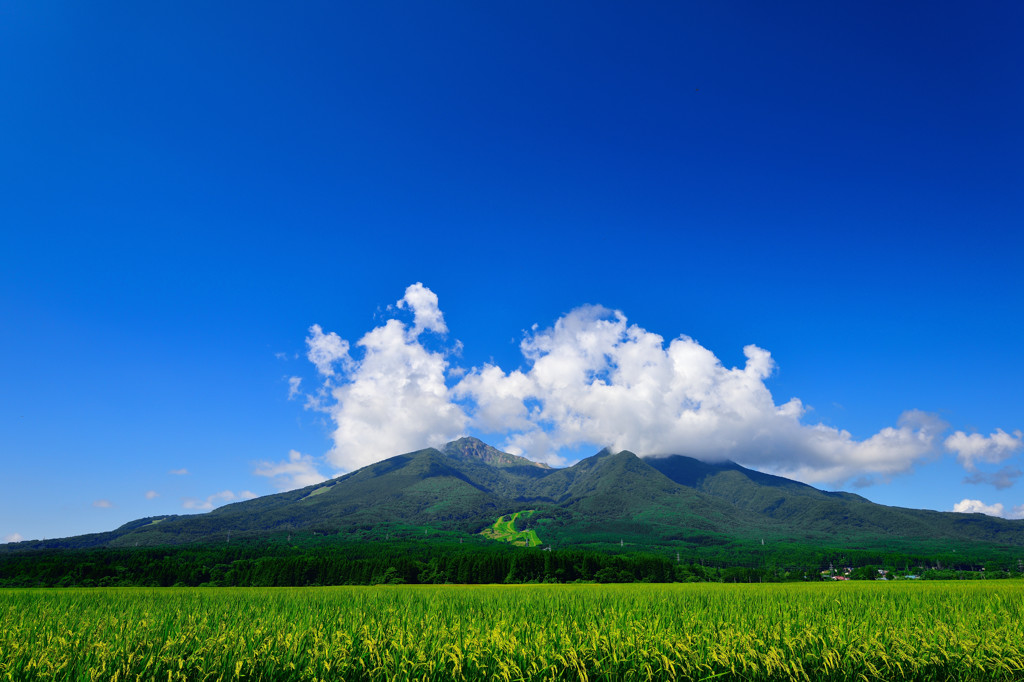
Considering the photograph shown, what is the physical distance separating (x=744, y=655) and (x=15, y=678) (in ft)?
40.5

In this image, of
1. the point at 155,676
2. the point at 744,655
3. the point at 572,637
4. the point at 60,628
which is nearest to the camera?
the point at 155,676

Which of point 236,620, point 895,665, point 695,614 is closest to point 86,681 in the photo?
point 236,620

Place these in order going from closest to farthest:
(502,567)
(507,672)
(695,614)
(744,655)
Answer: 1. (507,672)
2. (744,655)
3. (695,614)
4. (502,567)

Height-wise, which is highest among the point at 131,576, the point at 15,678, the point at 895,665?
the point at 15,678

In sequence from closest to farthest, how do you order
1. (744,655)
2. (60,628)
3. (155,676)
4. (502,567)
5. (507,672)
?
1. (507,672)
2. (155,676)
3. (744,655)
4. (60,628)
5. (502,567)

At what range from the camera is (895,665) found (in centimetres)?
929

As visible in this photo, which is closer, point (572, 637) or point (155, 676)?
point (155, 676)

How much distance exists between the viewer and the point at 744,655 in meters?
8.80

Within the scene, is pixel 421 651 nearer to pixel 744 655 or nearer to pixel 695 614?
pixel 744 655

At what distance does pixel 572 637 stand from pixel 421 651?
3.39 meters

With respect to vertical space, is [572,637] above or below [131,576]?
above

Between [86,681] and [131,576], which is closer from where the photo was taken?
[86,681]

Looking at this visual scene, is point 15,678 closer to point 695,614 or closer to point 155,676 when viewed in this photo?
point 155,676

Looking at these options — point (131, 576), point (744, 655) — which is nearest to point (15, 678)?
point (744, 655)
